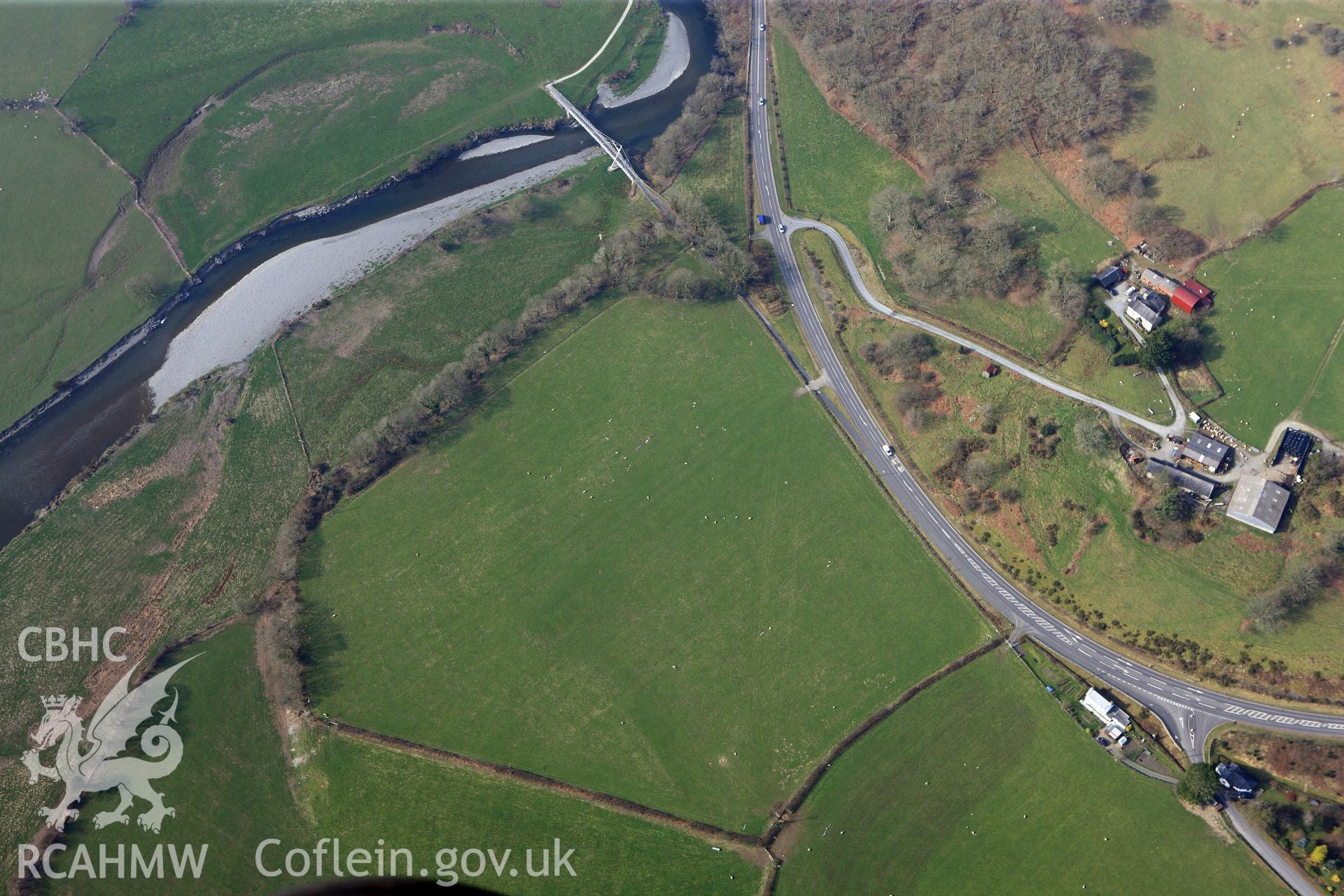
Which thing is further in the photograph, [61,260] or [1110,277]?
[61,260]

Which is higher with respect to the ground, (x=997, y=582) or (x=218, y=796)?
(x=218, y=796)

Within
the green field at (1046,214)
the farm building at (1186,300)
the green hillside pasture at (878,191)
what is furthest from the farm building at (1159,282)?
the green hillside pasture at (878,191)

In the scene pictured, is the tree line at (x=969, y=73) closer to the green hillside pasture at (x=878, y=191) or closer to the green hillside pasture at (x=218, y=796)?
the green hillside pasture at (x=878, y=191)

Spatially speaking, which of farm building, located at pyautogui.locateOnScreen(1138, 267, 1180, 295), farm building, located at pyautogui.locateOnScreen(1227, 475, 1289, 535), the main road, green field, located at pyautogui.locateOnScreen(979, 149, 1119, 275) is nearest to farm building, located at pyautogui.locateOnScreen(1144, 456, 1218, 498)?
farm building, located at pyautogui.locateOnScreen(1227, 475, 1289, 535)

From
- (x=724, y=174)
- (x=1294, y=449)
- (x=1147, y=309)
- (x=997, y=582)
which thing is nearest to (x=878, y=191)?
(x=724, y=174)

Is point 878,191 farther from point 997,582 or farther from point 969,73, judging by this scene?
point 997,582

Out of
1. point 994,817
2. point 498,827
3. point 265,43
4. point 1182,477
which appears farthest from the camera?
point 265,43
